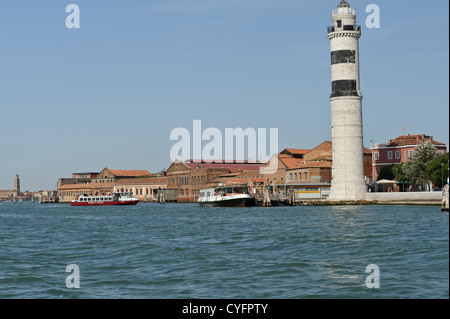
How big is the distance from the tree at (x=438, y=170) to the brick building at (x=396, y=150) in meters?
12.9

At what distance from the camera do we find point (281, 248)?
22609mm

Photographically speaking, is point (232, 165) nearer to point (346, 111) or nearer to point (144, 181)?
point (144, 181)

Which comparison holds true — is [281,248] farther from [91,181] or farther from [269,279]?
[91,181]

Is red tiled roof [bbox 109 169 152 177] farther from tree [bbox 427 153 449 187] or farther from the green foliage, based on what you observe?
tree [bbox 427 153 449 187]

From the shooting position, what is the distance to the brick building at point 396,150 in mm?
79125

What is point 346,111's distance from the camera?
66938 millimetres

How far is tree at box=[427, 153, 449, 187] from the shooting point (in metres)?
61.7

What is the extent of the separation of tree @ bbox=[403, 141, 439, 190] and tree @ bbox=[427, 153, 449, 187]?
196 cm

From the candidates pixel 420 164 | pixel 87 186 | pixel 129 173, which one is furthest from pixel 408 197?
pixel 87 186

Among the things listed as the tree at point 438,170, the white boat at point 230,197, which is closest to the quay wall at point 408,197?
the tree at point 438,170

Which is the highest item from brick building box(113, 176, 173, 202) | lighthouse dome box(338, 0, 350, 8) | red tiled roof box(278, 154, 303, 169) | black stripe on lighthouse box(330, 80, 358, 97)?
lighthouse dome box(338, 0, 350, 8)
